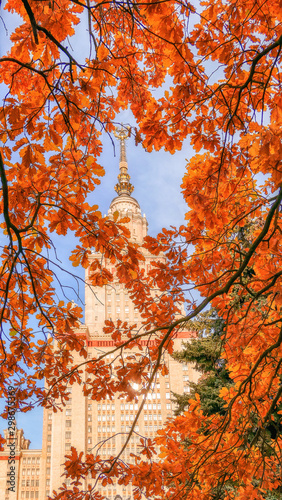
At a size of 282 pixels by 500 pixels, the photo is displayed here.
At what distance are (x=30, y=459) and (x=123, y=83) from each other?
3802cm

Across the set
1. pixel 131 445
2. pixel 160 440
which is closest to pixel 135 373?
pixel 160 440

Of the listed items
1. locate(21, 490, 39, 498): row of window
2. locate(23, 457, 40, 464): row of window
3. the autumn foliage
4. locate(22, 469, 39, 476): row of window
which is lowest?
locate(21, 490, 39, 498): row of window

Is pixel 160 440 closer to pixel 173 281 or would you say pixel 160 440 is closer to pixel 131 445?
pixel 173 281

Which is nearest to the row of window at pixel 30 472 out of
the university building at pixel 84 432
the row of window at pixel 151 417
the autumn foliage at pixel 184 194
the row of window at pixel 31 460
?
the university building at pixel 84 432

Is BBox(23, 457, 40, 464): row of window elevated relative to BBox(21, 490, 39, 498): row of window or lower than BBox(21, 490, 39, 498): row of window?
elevated

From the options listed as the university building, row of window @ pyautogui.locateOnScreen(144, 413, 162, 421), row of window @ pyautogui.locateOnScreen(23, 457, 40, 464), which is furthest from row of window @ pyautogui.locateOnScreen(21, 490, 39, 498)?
row of window @ pyautogui.locateOnScreen(144, 413, 162, 421)

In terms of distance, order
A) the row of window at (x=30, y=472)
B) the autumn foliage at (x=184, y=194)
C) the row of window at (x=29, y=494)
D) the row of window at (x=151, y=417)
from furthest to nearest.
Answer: the row of window at (x=151, y=417)
the row of window at (x=30, y=472)
the row of window at (x=29, y=494)
the autumn foliage at (x=184, y=194)

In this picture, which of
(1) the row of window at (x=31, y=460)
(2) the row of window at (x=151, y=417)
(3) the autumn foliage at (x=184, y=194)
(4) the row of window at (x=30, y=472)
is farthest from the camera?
(2) the row of window at (x=151, y=417)

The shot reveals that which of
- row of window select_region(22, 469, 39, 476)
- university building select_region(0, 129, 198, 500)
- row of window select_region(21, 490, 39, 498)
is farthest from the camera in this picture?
row of window select_region(22, 469, 39, 476)

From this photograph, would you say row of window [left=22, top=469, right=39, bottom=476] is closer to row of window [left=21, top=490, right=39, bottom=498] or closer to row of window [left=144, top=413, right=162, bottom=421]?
row of window [left=21, top=490, right=39, bottom=498]

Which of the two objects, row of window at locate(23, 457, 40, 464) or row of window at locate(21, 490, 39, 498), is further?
row of window at locate(23, 457, 40, 464)

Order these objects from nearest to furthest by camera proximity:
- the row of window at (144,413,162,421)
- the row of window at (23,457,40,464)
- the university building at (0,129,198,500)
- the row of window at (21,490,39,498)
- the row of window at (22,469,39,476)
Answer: the university building at (0,129,198,500) < the row of window at (21,490,39,498) < the row of window at (22,469,39,476) < the row of window at (23,457,40,464) < the row of window at (144,413,162,421)

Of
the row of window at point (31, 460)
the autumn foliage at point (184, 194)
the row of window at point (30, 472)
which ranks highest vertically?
the autumn foliage at point (184, 194)

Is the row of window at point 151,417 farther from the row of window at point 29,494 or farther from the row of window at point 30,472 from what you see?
the row of window at point 29,494
